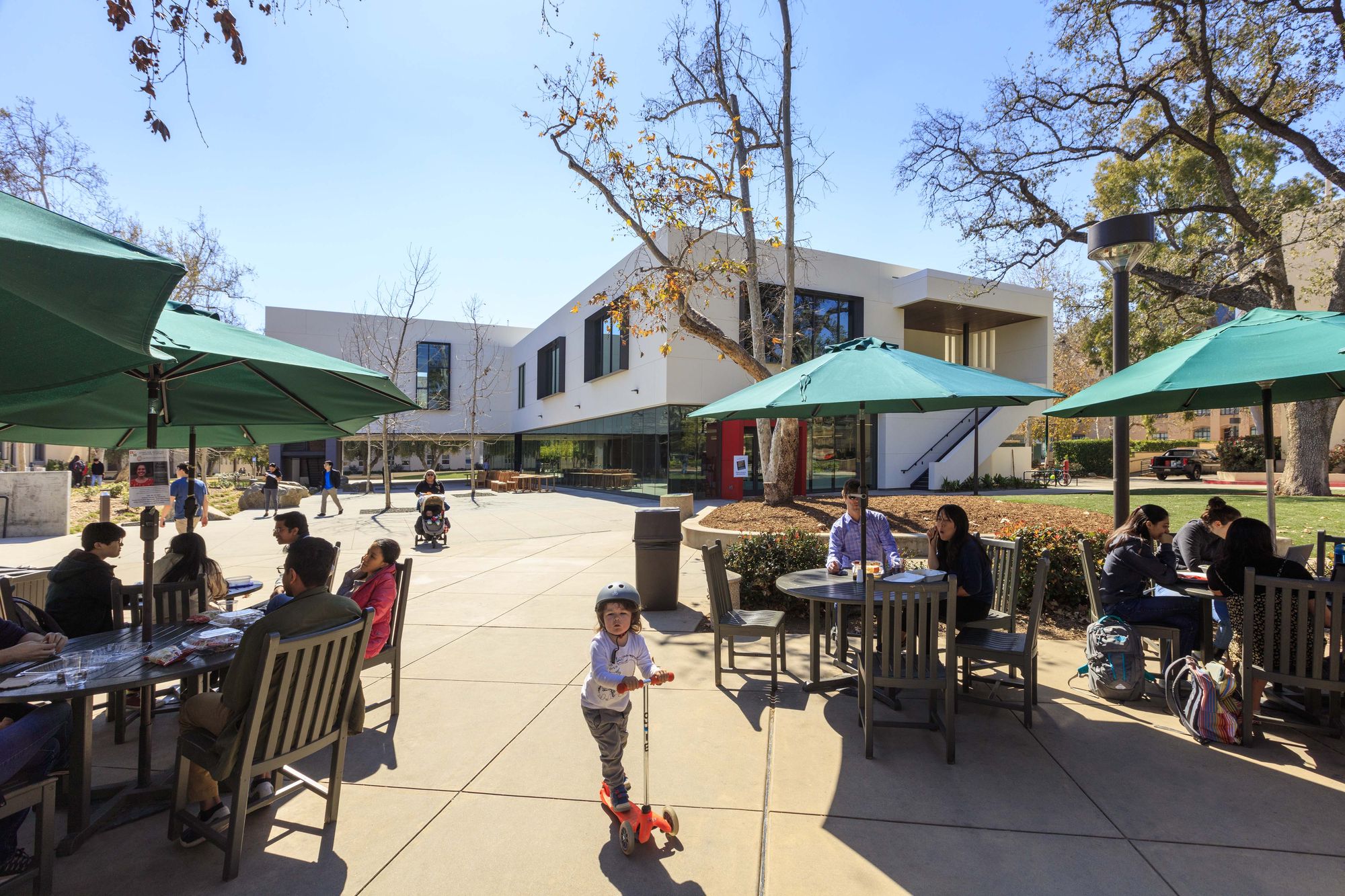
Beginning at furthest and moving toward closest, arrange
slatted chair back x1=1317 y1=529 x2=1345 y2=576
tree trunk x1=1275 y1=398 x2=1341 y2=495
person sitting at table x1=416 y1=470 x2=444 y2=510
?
tree trunk x1=1275 y1=398 x2=1341 y2=495
person sitting at table x1=416 y1=470 x2=444 y2=510
slatted chair back x1=1317 y1=529 x2=1345 y2=576

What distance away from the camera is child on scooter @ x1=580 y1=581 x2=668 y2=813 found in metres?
3.00

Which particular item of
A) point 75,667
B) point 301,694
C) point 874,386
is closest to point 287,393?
point 75,667

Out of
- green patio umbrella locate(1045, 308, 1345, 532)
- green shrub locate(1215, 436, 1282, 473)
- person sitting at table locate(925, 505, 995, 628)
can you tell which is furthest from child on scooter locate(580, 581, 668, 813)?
green shrub locate(1215, 436, 1282, 473)

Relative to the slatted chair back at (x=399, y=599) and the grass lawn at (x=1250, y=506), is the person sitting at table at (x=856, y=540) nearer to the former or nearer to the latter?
the slatted chair back at (x=399, y=599)

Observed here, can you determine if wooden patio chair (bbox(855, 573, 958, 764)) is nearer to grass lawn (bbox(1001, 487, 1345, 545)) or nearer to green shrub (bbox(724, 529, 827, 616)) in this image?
green shrub (bbox(724, 529, 827, 616))

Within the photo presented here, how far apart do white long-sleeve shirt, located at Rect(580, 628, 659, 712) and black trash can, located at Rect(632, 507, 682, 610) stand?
4478 millimetres

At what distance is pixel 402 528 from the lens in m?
16.5

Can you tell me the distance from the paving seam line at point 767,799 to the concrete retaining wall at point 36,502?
718 inches

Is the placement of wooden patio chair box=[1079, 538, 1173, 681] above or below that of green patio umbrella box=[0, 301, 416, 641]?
below

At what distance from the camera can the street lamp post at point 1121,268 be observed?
6.50 m

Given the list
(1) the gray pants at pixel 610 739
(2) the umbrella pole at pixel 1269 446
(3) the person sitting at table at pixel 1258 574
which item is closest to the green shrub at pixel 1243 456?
(2) the umbrella pole at pixel 1269 446

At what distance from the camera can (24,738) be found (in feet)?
9.05

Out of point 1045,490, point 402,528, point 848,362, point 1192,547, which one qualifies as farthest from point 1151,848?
point 1045,490

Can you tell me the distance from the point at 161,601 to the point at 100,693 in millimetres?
1311
